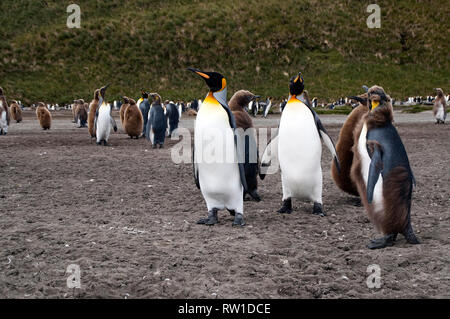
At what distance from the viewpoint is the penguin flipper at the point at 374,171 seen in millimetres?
3756

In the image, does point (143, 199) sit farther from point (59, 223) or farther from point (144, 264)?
point (144, 264)

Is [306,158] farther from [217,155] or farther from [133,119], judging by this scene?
[133,119]

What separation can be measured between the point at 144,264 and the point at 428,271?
6.51 ft

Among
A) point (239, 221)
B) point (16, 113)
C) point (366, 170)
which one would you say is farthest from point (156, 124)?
point (16, 113)

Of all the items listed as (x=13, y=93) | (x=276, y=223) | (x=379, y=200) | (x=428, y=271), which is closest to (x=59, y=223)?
(x=276, y=223)

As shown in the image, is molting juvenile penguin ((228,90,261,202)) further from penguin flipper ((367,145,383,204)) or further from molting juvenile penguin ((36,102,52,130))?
molting juvenile penguin ((36,102,52,130))

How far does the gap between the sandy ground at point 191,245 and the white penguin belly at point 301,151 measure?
14.6 inches

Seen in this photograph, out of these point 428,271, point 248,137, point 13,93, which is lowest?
point 428,271

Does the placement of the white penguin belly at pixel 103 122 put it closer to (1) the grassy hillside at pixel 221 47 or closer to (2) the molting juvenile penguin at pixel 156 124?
(2) the molting juvenile penguin at pixel 156 124

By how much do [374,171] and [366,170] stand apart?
1.94 feet

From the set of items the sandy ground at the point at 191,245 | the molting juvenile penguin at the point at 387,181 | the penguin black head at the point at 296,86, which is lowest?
the sandy ground at the point at 191,245

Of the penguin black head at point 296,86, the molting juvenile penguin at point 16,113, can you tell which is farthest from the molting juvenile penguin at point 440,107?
the molting juvenile penguin at point 16,113

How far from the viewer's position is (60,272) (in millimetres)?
3273

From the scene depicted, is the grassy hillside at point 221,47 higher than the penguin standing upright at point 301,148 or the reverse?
higher
